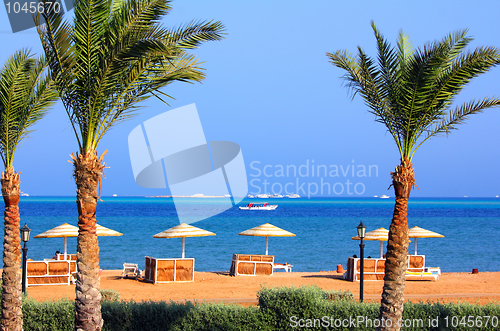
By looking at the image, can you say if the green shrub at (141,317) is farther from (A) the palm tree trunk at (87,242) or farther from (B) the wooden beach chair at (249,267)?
(B) the wooden beach chair at (249,267)

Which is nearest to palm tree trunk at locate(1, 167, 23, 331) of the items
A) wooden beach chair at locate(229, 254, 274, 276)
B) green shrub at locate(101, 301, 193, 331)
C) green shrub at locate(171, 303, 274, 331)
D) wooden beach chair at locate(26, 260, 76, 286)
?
green shrub at locate(101, 301, 193, 331)

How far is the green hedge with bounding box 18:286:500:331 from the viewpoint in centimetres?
912

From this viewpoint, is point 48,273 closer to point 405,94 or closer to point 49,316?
point 49,316

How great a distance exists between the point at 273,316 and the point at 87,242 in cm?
383

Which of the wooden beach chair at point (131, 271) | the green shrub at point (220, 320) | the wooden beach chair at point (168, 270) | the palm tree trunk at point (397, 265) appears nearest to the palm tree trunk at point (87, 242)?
the green shrub at point (220, 320)

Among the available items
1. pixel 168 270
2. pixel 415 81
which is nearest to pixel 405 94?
pixel 415 81

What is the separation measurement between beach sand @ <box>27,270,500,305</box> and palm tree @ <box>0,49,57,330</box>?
471 cm

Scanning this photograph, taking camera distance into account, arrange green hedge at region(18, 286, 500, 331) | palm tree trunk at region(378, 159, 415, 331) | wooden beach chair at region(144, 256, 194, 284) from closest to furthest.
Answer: palm tree trunk at region(378, 159, 415, 331), green hedge at region(18, 286, 500, 331), wooden beach chair at region(144, 256, 194, 284)

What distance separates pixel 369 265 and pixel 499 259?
83.5 ft

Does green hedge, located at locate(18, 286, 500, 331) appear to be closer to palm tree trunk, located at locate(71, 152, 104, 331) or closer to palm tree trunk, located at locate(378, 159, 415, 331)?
palm tree trunk, located at locate(378, 159, 415, 331)

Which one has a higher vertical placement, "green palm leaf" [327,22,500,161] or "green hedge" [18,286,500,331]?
"green palm leaf" [327,22,500,161]

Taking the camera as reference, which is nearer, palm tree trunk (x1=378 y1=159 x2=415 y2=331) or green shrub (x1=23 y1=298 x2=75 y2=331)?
palm tree trunk (x1=378 y1=159 x2=415 y2=331)

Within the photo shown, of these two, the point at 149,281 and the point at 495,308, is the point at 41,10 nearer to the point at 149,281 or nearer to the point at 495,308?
the point at 495,308

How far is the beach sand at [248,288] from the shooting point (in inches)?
580
